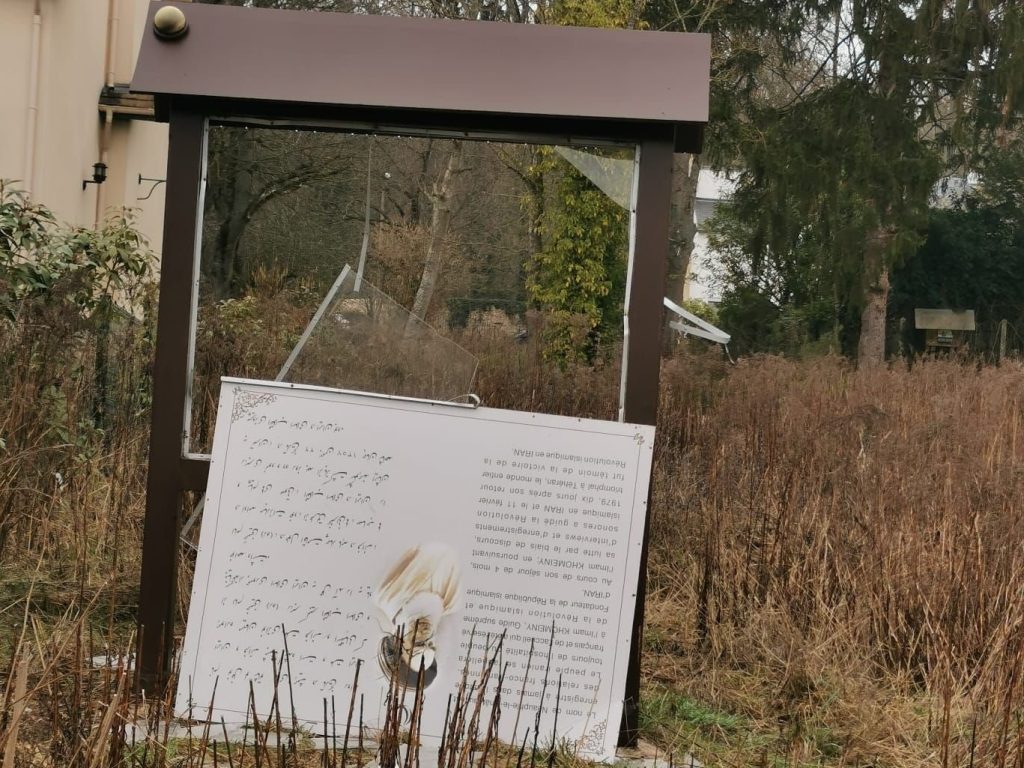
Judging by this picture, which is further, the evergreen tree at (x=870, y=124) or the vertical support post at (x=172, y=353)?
the evergreen tree at (x=870, y=124)

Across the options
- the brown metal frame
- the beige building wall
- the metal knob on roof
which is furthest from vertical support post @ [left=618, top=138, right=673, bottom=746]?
the beige building wall

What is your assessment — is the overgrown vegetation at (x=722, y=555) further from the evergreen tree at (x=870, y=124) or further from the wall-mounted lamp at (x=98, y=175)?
the evergreen tree at (x=870, y=124)

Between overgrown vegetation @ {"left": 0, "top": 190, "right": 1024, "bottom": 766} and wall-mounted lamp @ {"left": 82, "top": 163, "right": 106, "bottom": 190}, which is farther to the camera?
wall-mounted lamp @ {"left": 82, "top": 163, "right": 106, "bottom": 190}

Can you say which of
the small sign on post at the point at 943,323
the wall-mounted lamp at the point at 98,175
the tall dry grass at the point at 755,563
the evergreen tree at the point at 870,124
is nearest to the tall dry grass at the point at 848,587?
the tall dry grass at the point at 755,563

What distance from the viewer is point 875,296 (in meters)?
17.5

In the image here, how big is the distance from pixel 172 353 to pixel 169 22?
935 millimetres

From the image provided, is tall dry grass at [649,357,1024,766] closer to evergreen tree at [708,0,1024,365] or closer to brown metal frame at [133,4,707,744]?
brown metal frame at [133,4,707,744]

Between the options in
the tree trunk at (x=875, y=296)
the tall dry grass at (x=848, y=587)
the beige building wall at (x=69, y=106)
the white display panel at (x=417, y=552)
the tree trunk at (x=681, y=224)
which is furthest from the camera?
the tree trunk at (x=875, y=296)

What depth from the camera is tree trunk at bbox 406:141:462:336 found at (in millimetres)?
3684

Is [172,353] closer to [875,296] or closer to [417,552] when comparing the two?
[417,552]

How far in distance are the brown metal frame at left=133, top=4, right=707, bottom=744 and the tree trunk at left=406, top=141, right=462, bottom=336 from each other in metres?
0.22

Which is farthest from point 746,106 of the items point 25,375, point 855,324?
point 25,375

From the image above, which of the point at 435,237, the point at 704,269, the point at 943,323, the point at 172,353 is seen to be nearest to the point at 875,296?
the point at 943,323

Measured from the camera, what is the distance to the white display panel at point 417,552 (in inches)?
128
